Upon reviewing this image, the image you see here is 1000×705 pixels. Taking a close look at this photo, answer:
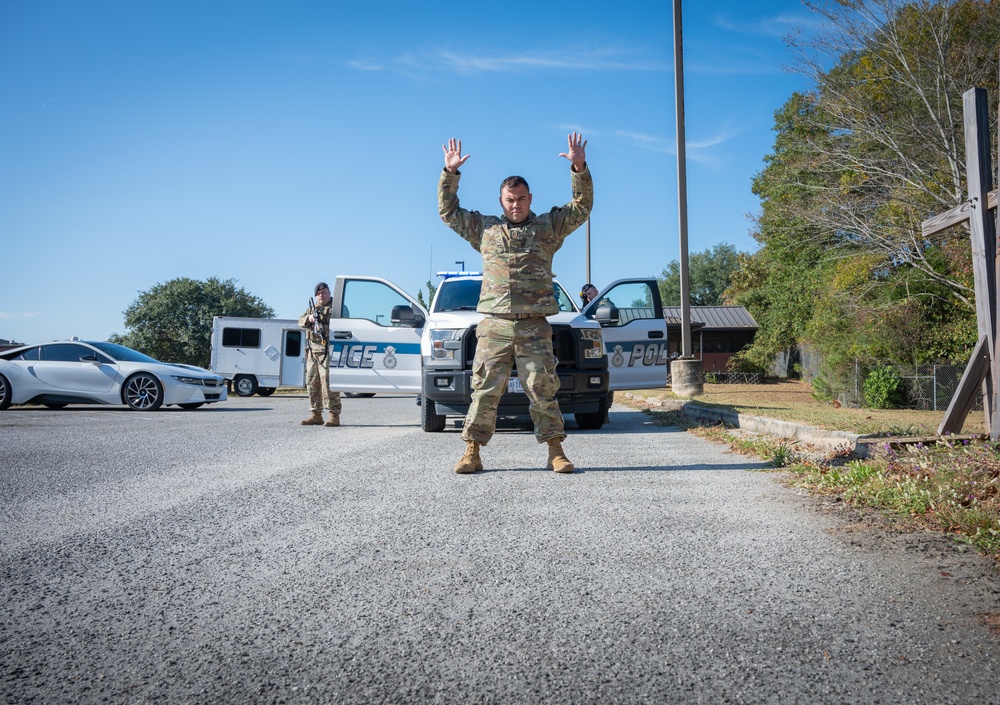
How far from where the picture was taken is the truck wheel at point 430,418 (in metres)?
8.93

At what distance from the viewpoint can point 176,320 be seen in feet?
186

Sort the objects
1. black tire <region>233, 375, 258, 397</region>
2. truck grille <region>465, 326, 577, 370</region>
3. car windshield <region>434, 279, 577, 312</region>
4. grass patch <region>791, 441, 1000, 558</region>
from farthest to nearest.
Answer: black tire <region>233, 375, 258, 397</region>
car windshield <region>434, 279, 577, 312</region>
truck grille <region>465, 326, 577, 370</region>
grass patch <region>791, 441, 1000, 558</region>

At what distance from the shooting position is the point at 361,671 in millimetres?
2041

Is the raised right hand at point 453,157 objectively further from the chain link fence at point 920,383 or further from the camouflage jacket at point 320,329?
the chain link fence at point 920,383

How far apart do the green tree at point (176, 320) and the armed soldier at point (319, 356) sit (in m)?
47.0

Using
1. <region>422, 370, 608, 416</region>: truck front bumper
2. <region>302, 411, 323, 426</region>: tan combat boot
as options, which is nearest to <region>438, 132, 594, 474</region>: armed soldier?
<region>422, 370, 608, 416</region>: truck front bumper

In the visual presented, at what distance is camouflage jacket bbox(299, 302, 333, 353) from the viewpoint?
35.0 ft

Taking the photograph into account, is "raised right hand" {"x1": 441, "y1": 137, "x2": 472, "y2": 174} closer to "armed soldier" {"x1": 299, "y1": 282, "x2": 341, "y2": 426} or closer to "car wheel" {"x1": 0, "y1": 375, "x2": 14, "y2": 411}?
"armed soldier" {"x1": 299, "y1": 282, "x2": 341, "y2": 426}

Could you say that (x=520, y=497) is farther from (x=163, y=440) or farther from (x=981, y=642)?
(x=163, y=440)

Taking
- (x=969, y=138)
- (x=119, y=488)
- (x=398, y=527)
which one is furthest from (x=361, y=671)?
(x=969, y=138)

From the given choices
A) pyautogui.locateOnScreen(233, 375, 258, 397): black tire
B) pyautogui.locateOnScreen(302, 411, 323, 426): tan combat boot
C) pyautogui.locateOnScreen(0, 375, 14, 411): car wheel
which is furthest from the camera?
pyautogui.locateOnScreen(233, 375, 258, 397): black tire

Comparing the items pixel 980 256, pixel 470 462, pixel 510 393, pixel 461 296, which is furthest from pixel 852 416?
pixel 470 462

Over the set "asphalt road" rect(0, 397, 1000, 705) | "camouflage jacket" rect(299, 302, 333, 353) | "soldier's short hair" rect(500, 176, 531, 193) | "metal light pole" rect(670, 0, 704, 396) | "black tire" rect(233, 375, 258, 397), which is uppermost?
"metal light pole" rect(670, 0, 704, 396)

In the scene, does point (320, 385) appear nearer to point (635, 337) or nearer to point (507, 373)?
point (635, 337)
